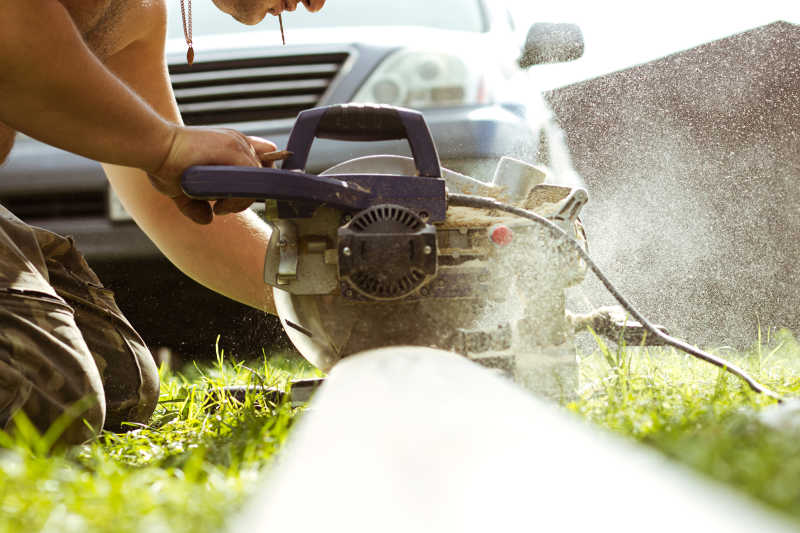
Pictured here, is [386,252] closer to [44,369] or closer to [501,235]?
[501,235]

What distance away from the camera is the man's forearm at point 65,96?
1.28 metres

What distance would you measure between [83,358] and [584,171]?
229 centimetres

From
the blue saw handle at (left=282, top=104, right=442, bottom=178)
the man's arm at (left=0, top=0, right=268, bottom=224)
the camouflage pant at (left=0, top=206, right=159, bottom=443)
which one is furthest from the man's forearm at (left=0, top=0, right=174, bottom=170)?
the camouflage pant at (left=0, top=206, right=159, bottom=443)

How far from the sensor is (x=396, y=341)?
54.5 inches

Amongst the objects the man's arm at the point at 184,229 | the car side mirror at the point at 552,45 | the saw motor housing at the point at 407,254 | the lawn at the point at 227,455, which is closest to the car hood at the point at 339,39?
the car side mirror at the point at 552,45

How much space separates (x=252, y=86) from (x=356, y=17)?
528 mm

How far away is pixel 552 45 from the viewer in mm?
2844

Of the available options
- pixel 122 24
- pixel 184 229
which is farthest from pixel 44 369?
pixel 122 24

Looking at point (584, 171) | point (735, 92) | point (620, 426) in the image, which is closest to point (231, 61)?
point (584, 171)

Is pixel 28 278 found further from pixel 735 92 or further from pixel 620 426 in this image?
pixel 735 92

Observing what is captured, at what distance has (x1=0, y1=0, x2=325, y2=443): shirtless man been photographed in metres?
1.31

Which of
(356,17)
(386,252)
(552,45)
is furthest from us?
(356,17)

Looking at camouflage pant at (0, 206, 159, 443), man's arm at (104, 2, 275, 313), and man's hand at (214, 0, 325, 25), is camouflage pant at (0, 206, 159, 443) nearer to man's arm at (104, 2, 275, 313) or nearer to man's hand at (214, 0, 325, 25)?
man's arm at (104, 2, 275, 313)

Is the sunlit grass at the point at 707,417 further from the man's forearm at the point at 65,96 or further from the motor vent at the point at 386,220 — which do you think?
the man's forearm at the point at 65,96
